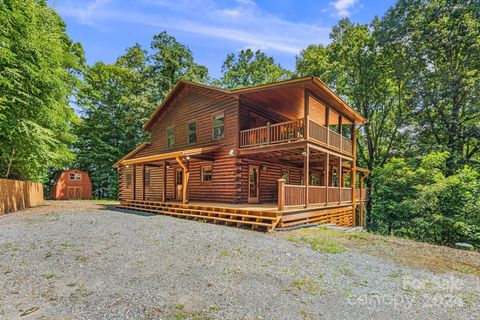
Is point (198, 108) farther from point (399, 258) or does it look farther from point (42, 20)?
point (399, 258)

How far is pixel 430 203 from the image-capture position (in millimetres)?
13609

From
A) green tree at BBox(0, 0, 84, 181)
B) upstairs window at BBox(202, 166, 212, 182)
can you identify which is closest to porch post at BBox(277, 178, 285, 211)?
upstairs window at BBox(202, 166, 212, 182)

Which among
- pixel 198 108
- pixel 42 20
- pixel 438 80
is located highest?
pixel 42 20

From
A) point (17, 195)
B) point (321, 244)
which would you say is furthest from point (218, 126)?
point (17, 195)

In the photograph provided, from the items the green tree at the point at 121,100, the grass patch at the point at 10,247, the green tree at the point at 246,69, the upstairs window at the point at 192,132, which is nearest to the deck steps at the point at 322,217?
the grass patch at the point at 10,247

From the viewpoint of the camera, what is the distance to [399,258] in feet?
20.6

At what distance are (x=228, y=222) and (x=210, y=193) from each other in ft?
13.1

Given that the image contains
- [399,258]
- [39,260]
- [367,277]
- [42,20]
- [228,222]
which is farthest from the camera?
[42,20]

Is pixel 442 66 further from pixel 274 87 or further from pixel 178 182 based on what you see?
pixel 178 182

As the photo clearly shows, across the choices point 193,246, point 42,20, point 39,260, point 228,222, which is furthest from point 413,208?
point 42,20

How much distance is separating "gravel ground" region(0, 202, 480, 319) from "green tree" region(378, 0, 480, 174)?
54.6ft

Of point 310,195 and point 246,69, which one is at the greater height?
point 246,69

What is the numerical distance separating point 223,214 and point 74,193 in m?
23.8

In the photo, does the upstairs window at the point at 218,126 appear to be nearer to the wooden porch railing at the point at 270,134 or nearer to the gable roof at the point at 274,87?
the gable roof at the point at 274,87
